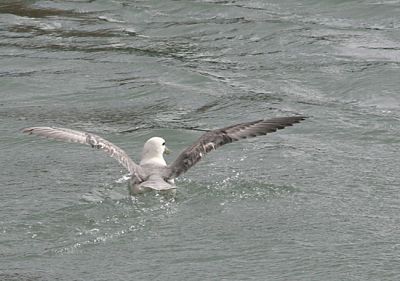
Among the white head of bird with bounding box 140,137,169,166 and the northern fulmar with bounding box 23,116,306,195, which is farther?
the white head of bird with bounding box 140,137,169,166

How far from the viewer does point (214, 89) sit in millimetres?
16547

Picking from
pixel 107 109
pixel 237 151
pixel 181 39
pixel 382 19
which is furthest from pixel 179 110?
pixel 382 19

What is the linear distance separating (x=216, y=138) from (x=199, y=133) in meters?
2.52

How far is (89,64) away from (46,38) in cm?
215

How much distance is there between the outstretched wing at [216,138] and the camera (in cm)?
1193

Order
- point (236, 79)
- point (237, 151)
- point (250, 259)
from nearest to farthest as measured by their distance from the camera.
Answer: point (250, 259)
point (237, 151)
point (236, 79)

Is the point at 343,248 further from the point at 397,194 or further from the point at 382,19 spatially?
the point at 382,19

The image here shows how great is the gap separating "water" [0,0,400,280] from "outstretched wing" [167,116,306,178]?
29 cm

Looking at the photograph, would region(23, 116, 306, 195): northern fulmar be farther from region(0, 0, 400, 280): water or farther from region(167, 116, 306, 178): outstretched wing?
region(0, 0, 400, 280): water

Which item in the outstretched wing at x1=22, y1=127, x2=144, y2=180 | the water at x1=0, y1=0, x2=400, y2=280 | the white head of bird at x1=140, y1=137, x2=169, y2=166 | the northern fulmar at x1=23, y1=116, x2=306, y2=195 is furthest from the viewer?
the white head of bird at x1=140, y1=137, x2=169, y2=166

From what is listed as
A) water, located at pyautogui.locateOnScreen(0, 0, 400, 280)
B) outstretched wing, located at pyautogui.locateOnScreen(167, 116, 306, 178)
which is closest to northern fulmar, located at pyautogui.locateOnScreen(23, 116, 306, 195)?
outstretched wing, located at pyautogui.locateOnScreen(167, 116, 306, 178)

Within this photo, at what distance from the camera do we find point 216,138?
12.0 meters

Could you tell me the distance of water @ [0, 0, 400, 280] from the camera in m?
10.2

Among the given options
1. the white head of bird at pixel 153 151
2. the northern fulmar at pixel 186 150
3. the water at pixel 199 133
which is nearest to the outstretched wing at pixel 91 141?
the northern fulmar at pixel 186 150
